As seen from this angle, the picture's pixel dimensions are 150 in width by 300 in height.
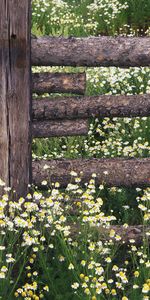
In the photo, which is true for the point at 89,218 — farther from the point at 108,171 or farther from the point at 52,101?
the point at 52,101

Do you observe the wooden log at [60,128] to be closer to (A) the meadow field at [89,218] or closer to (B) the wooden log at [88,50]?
(A) the meadow field at [89,218]

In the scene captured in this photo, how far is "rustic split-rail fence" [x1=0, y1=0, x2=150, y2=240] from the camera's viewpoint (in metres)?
3.53

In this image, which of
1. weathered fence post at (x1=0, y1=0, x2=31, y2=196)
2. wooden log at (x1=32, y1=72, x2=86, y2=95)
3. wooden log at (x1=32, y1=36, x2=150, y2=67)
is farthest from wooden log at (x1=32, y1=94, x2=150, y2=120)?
weathered fence post at (x1=0, y1=0, x2=31, y2=196)

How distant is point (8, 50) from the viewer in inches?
138

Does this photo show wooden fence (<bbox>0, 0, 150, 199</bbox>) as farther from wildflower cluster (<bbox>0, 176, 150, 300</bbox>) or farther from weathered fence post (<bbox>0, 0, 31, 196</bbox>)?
wildflower cluster (<bbox>0, 176, 150, 300</bbox>)

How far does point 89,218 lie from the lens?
341 centimetres

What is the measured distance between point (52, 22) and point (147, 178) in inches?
274

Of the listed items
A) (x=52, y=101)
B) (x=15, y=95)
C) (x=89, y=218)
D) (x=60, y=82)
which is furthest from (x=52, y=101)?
(x=89, y=218)

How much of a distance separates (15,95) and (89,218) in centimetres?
84

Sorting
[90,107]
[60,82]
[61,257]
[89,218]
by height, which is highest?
[60,82]

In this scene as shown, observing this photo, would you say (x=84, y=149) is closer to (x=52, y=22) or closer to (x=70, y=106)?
(x=70, y=106)

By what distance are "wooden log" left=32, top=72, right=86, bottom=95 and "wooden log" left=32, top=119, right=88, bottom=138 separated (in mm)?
282

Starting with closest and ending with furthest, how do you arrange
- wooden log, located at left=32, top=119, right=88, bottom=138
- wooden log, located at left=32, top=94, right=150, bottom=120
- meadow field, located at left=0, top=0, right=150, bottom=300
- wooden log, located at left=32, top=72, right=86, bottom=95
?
meadow field, located at left=0, top=0, right=150, bottom=300 < wooden log, located at left=32, top=94, right=150, bottom=120 < wooden log, located at left=32, top=72, right=86, bottom=95 < wooden log, located at left=32, top=119, right=88, bottom=138

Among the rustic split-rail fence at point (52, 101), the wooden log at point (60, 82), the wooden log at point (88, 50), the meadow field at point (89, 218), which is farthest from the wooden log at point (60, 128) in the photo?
the wooden log at point (88, 50)
